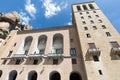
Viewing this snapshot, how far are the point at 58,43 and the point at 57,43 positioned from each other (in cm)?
25

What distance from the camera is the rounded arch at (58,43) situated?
99.5 feet

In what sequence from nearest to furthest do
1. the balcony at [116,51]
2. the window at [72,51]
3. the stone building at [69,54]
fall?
the stone building at [69,54] < the balcony at [116,51] < the window at [72,51]

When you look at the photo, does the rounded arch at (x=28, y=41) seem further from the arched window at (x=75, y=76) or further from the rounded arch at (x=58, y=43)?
the arched window at (x=75, y=76)

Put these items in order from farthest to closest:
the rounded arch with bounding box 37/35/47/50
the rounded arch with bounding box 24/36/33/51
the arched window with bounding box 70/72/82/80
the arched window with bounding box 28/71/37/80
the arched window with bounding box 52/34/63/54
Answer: the rounded arch with bounding box 24/36/33/51
the rounded arch with bounding box 37/35/47/50
the arched window with bounding box 52/34/63/54
the arched window with bounding box 28/71/37/80
the arched window with bounding box 70/72/82/80

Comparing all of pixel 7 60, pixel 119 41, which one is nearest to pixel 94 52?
pixel 119 41

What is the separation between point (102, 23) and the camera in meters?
29.8

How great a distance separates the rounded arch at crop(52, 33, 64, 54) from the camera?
30312 mm

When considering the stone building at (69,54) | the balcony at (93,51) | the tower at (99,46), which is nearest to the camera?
the tower at (99,46)

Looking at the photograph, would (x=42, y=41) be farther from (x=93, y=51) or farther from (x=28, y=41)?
(x=93, y=51)

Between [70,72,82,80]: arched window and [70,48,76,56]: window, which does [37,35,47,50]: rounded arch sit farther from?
[70,72,82,80]: arched window

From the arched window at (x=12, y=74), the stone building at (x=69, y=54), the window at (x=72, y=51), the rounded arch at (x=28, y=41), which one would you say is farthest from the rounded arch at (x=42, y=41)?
the arched window at (x=12, y=74)

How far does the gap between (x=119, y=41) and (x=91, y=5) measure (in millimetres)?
20044

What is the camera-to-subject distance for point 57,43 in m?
32.4

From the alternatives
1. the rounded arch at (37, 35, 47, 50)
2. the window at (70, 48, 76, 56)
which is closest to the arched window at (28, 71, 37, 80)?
the rounded arch at (37, 35, 47, 50)
